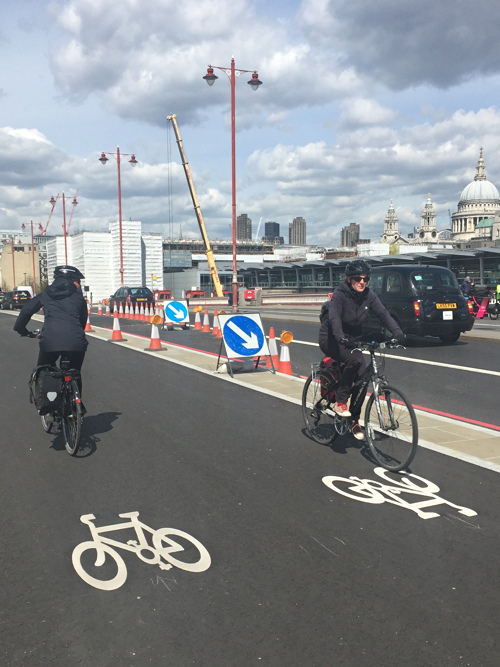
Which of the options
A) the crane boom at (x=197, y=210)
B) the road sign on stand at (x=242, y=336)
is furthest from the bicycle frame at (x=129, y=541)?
the crane boom at (x=197, y=210)

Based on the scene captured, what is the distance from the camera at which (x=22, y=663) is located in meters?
2.99

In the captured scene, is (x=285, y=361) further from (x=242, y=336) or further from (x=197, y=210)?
(x=197, y=210)

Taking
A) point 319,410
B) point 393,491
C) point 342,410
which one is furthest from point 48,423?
point 393,491

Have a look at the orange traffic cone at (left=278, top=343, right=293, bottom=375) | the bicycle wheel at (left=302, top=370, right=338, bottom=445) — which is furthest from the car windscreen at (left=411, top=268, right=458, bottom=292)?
the bicycle wheel at (left=302, top=370, right=338, bottom=445)

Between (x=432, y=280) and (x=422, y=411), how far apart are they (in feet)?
27.7

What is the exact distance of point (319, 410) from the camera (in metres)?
7.03

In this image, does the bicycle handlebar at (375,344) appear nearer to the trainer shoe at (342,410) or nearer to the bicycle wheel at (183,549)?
the trainer shoe at (342,410)

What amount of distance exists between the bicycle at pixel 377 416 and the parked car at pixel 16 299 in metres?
42.9

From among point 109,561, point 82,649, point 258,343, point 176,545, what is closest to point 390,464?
point 176,545

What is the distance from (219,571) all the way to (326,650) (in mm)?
1004

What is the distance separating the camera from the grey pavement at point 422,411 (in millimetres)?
6488

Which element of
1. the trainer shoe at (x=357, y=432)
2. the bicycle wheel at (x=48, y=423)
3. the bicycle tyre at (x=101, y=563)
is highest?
the trainer shoe at (x=357, y=432)

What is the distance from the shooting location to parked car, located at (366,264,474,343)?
1551 centimetres

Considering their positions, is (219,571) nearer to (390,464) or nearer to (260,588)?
(260,588)
